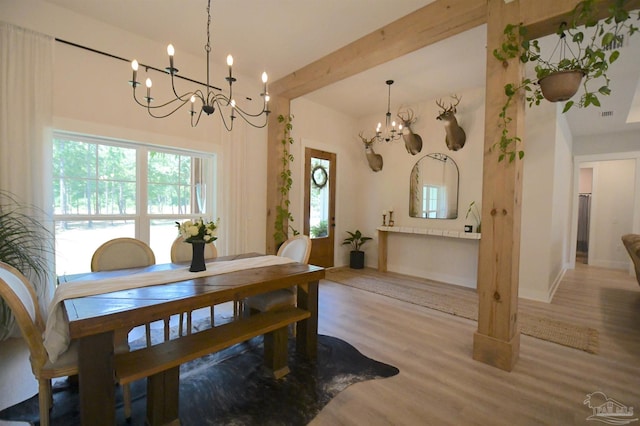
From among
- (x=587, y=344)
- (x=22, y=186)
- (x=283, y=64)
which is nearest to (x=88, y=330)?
(x=22, y=186)

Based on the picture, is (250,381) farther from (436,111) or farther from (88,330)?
(436,111)

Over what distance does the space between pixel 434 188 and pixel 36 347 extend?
4.84m

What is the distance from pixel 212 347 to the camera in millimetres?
1679

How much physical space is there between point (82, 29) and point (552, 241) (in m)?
6.04

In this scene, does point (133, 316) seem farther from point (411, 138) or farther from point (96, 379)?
point (411, 138)

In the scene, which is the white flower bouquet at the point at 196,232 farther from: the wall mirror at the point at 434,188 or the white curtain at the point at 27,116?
the wall mirror at the point at 434,188

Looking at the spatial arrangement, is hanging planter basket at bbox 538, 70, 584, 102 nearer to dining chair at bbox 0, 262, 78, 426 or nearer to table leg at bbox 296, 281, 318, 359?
table leg at bbox 296, 281, 318, 359

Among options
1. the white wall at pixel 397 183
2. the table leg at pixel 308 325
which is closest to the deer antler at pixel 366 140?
the white wall at pixel 397 183

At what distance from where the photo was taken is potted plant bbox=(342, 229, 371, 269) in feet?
18.0

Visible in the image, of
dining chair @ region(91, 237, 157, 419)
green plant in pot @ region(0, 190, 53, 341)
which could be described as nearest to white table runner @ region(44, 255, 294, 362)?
dining chair @ region(91, 237, 157, 419)

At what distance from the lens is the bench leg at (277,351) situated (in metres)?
2.05

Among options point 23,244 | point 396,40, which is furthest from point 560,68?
point 23,244

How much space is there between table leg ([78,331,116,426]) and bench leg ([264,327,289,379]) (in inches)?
37.5

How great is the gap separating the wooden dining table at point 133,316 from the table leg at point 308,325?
0.79 ft
